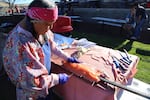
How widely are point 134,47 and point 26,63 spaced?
19.9 ft

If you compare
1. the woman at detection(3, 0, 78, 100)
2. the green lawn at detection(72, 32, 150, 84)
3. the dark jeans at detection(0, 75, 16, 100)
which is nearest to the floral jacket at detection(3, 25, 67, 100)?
the woman at detection(3, 0, 78, 100)

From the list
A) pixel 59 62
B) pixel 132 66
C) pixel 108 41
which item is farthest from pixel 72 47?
pixel 108 41

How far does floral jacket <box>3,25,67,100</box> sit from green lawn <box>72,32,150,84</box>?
3210 millimetres

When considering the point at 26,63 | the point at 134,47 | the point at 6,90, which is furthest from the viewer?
the point at 134,47

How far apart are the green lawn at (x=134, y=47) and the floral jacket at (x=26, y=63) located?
10.5 ft

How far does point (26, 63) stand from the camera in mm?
2391

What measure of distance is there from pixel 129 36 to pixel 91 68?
20.3 ft

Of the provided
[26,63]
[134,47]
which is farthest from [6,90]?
[134,47]

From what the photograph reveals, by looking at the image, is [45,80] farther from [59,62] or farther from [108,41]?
[108,41]

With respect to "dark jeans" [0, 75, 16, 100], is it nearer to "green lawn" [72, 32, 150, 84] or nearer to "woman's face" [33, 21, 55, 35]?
"woman's face" [33, 21, 55, 35]

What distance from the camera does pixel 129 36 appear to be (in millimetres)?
9062

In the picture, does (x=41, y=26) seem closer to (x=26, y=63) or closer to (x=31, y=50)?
(x=31, y=50)

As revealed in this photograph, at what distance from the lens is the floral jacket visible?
239 cm

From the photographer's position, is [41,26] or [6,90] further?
[6,90]
